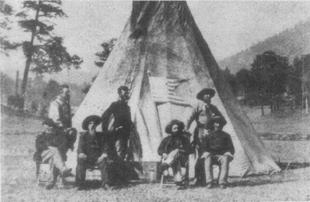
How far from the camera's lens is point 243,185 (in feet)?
22.5

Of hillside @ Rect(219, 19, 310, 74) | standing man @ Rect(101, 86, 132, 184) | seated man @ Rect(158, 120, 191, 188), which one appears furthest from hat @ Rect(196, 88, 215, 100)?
hillside @ Rect(219, 19, 310, 74)

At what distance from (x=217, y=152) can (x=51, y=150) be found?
9.64 feet

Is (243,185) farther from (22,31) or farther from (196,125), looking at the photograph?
(22,31)

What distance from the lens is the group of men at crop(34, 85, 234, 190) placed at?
6590 millimetres

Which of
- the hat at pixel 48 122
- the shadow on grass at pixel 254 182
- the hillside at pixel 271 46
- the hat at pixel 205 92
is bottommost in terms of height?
the shadow on grass at pixel 254 182

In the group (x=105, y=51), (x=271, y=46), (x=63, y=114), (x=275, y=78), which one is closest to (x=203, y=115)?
(x=63, y=114)

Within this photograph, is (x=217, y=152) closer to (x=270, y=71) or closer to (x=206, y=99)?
(x=206, y=99)

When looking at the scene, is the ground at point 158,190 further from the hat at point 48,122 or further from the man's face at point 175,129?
the hat at point 48,122

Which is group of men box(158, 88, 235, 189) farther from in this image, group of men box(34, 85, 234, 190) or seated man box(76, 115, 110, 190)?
seated man box(76, 115, 110, 190)

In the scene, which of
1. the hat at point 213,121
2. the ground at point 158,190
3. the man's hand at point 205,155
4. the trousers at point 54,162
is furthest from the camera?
the hat at point 213,121

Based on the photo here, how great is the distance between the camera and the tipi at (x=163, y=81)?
779 centimetres

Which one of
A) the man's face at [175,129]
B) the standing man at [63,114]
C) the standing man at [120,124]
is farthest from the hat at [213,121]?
the standing man at [63,114]

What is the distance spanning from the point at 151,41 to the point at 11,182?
4152 mm

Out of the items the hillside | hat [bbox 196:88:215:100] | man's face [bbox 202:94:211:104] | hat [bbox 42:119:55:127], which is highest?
the hillside
